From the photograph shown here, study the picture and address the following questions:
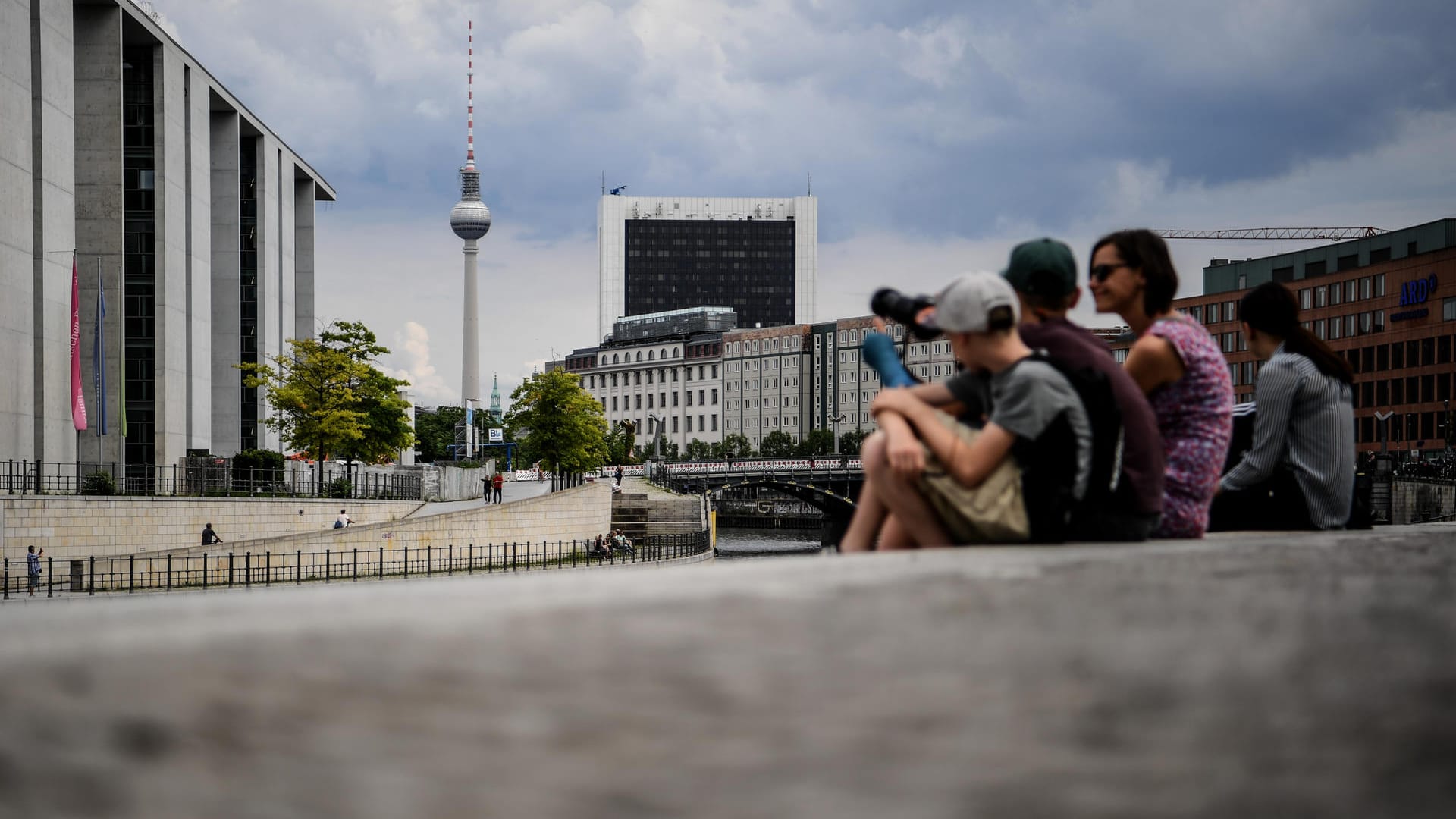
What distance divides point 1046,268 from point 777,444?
131 m

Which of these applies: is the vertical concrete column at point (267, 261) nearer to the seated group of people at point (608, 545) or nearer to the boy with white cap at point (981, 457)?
the seated group of people at point (608, 545)

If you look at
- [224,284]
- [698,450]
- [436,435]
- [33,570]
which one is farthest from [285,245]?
[436,435]

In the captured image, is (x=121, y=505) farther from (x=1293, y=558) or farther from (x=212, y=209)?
(x=1293, y=558)

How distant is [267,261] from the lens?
6431cm

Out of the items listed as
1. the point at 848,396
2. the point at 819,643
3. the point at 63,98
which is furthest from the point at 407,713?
the point at 848,396

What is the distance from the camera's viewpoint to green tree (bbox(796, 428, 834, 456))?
130 meters

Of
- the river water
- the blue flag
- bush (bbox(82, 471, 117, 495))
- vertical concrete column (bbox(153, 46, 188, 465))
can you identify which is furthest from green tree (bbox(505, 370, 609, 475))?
bush (bbox(82, 471, 117, 495))

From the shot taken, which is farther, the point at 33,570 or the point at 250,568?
the point at 250,568

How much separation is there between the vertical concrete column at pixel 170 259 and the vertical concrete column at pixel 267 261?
11.5 meters

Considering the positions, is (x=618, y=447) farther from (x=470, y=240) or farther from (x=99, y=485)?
(x=99, y=485)

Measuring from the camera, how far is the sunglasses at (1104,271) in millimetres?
5301

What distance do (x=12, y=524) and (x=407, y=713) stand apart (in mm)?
35063

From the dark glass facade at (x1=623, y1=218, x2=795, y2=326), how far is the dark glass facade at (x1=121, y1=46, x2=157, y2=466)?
458 ft

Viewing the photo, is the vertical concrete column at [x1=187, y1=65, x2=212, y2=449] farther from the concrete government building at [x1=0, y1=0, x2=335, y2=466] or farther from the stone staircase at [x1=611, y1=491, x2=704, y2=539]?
the stone staircase at [x1=611, y1=491, x2=704, y2=539]
